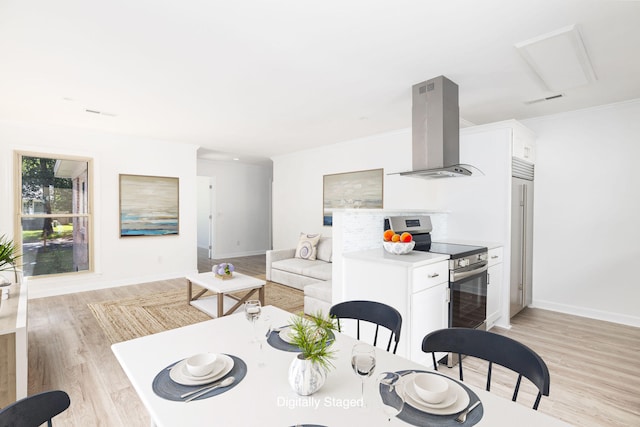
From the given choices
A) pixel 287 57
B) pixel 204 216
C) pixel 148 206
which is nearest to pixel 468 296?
pixel 287 57

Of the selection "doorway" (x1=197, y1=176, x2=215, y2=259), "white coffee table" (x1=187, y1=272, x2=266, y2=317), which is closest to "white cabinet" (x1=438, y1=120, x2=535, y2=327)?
"white coffee table" (x1=187, y1=272, x2=266, y2=317)

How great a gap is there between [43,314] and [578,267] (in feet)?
21.5

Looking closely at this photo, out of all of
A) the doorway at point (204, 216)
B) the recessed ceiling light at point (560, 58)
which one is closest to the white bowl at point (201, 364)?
the recessed ceiling light at point (560, 58)

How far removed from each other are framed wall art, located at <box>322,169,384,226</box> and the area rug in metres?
1.75

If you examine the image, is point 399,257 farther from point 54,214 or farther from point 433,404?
point 54,214

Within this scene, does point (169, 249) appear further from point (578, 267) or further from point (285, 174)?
point (578, 267)

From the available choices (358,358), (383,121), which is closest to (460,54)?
(383,121)

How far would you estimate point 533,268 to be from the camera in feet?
14.2

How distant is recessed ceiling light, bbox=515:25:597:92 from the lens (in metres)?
2.25

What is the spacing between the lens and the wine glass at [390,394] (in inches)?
31.9

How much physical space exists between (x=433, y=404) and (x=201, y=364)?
2.52ft

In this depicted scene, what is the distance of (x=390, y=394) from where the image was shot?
0.88m

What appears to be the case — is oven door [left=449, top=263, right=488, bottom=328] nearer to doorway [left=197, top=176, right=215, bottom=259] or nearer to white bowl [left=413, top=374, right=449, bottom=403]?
white bowl [left=413, top=374, right=449, bottom=403]

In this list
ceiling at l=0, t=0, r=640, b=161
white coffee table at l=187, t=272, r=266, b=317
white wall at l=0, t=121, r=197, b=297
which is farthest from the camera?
white wall at l=0, t=121, r=197, b=297
